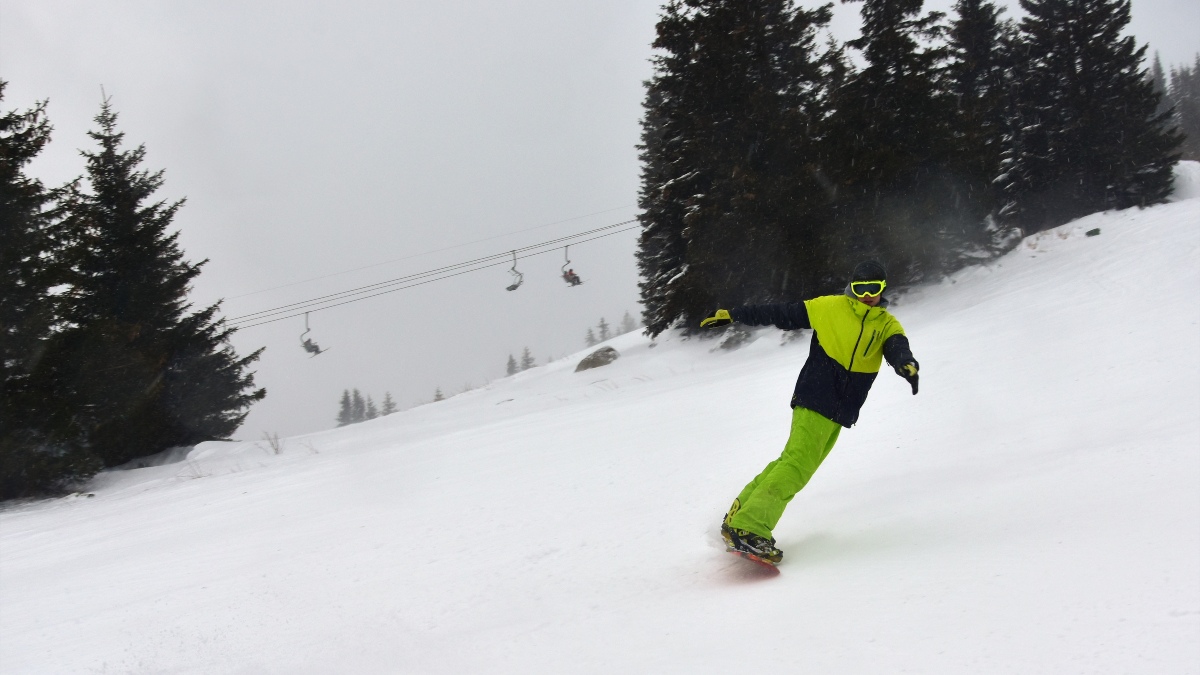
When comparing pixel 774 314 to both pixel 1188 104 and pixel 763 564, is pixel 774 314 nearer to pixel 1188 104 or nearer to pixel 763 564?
pixel 763 564

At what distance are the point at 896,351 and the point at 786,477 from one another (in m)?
1.00

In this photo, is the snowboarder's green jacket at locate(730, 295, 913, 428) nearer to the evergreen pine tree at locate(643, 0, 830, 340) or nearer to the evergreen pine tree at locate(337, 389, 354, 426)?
the evergreen pine tree at locate(643, 0, 830, 340)

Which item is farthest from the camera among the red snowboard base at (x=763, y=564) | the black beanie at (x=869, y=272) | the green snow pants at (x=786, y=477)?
the black beanie at (x=869, y=272)

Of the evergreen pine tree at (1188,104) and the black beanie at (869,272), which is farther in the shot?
the evergreen pine tree at (1188,104)

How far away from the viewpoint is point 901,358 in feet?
13.4

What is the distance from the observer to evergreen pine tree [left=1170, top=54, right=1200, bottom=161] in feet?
184

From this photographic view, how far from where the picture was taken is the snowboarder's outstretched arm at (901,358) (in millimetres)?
4035

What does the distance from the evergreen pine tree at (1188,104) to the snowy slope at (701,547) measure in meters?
56.3

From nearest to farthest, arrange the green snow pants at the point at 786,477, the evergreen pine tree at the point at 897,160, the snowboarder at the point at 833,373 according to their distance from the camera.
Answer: the green snow pants at the point at 786,477 < the snowboarder at the point at 833,373 < the evergreen pine tree at the point at 897,160

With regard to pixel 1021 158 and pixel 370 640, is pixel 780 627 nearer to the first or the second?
pixel 370 640

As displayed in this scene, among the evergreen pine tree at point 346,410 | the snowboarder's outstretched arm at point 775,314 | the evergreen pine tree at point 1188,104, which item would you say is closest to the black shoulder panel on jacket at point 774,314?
the snowboarder's outstretched arm at point 775,314

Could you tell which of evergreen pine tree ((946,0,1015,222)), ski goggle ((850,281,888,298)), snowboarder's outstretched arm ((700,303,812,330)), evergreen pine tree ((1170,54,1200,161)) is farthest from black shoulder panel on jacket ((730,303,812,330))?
evergreen pine tree ((1170,54,1200,161))

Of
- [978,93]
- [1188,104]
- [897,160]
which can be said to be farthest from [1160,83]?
[897,160]

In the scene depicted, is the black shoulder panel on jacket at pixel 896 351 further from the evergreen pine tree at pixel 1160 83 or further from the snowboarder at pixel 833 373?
the evergreen pine tree at pixel 1160 83
